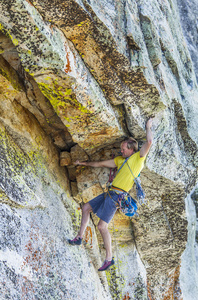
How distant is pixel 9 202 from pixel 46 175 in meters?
1.30

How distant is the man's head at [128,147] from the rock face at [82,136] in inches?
9.4

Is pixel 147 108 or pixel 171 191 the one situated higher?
pixel 147 108

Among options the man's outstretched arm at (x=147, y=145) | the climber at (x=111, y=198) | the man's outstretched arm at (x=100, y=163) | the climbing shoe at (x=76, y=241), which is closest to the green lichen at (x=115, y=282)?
the climber at (x=111, y=198)

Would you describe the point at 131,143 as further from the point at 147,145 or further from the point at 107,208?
the point at 107,208

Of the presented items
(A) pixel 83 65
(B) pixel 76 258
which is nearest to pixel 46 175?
(B) pixel 76 258

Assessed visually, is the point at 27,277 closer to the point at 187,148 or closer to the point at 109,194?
the point at 109,194

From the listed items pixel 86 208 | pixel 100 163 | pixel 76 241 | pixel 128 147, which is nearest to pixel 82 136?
pixel 100 163

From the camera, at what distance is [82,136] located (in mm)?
5500

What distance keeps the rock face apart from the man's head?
239mm

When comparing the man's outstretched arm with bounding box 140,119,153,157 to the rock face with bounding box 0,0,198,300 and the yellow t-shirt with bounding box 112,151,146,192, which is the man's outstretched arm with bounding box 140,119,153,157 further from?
the rock face with bounding box 0,0,198,300

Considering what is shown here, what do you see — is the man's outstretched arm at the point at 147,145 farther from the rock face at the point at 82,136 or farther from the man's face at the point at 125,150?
the rock face at the point at 82,136

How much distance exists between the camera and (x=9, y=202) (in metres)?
4.36

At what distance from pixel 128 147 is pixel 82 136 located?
0.85 m

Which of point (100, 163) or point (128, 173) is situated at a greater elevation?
point (100, 163)
